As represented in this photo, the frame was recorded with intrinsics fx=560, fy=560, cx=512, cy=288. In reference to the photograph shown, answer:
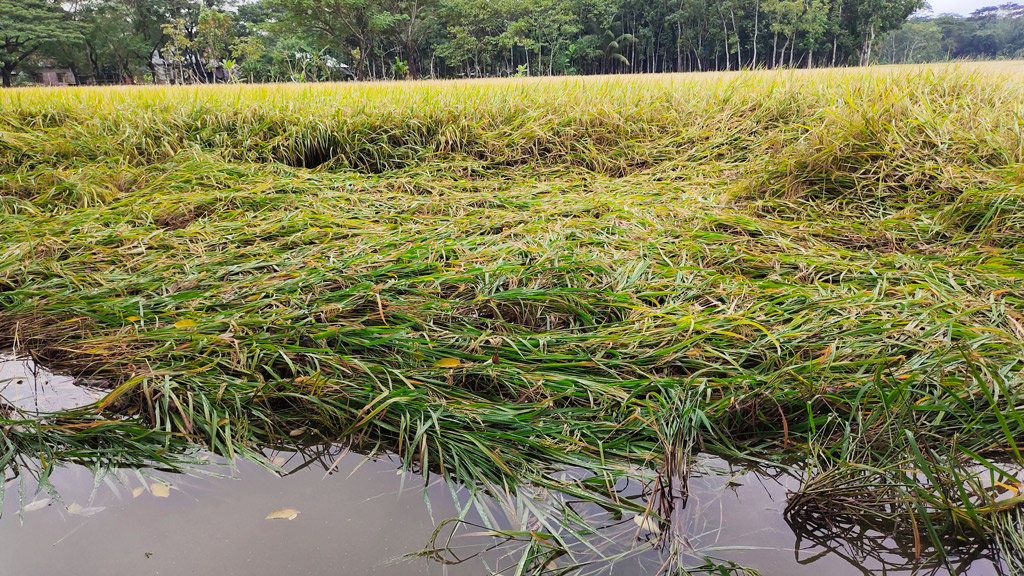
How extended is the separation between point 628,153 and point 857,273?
2.10 meters

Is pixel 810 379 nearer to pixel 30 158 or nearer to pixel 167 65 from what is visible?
pixel 30 158

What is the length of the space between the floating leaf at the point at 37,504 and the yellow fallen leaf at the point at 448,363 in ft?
2.75

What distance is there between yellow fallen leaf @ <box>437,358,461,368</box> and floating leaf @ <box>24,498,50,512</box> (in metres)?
0.84

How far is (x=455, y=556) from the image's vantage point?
1.00 meters

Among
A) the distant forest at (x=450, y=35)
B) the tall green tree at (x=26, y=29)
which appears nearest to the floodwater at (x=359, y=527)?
the distant forest at (x=450, y=35)

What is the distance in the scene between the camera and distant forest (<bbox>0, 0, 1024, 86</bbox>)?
55.0ft

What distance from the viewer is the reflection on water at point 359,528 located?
0.98 meters

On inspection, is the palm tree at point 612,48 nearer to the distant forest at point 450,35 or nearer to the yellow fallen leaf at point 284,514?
the distant forest at point 450,35

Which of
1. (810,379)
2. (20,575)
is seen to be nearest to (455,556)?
(20,575)

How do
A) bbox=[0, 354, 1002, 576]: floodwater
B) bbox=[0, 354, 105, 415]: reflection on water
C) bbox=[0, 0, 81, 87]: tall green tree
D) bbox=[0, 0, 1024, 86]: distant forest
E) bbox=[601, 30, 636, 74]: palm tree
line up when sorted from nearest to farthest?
bbox=[0, 354, 1002, 576]: floodwater < bbox=[0, 354, 105, 415]: reflection on water < bbox=[0, 0, 1024, 86]: distant forest < bbox=[601, 30, 636, 74]: palm tree < bbox=[0, 0, 81, 87]: tall green tree

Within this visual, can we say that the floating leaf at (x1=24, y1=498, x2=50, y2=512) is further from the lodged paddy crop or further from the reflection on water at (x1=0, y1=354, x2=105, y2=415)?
the reflection on water at (x1=0, y1=354, x2=105, y2=415)

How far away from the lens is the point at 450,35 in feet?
71.2

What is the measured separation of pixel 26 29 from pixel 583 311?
29.9m

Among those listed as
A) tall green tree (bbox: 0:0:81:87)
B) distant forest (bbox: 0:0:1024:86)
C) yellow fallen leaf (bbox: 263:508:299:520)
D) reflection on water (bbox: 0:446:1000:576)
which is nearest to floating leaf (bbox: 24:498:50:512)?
reflection on water (bbox: 0:446:1000:576)
